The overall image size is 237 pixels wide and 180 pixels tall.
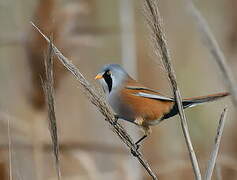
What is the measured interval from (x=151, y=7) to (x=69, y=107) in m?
2.70

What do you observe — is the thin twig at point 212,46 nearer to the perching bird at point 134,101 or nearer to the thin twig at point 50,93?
the thin twig at point 50,93

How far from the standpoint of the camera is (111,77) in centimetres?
220

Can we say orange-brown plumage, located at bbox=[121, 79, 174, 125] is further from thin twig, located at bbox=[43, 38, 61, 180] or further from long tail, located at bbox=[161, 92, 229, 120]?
thin twig, located at bbox=[43, 38, 61, 180]

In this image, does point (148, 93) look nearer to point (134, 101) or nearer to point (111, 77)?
point (134, 101)

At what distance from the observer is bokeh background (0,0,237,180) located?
3000 millimetres

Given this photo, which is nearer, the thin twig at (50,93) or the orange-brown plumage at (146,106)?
the thin twig at (50,93)

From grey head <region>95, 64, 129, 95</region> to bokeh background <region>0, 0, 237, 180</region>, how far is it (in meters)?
0.39

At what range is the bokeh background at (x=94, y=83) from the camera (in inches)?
118

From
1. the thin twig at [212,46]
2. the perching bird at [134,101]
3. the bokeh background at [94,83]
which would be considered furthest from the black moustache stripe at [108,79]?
the thin twig at [212,46]

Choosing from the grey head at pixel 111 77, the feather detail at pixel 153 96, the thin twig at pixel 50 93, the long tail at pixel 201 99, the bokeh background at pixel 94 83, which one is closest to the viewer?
the thin twig at pixel 50 93

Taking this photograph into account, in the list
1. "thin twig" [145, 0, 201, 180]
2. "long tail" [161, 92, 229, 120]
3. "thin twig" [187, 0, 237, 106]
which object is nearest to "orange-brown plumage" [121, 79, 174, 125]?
"long tail" [161, 92, 229, 120]

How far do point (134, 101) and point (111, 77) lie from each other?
0.14m

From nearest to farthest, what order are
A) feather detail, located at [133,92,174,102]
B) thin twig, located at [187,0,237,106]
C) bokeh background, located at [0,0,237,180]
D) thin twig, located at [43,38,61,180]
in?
thin twig, located at [187,0,237,106] < thin twig, located at [43,38,61,180] < feather detail, located at [133,92,174,102] < bokeh background, located at [0,0,237,180]

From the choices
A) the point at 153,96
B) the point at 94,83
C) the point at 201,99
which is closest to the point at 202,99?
the point at 201,99
